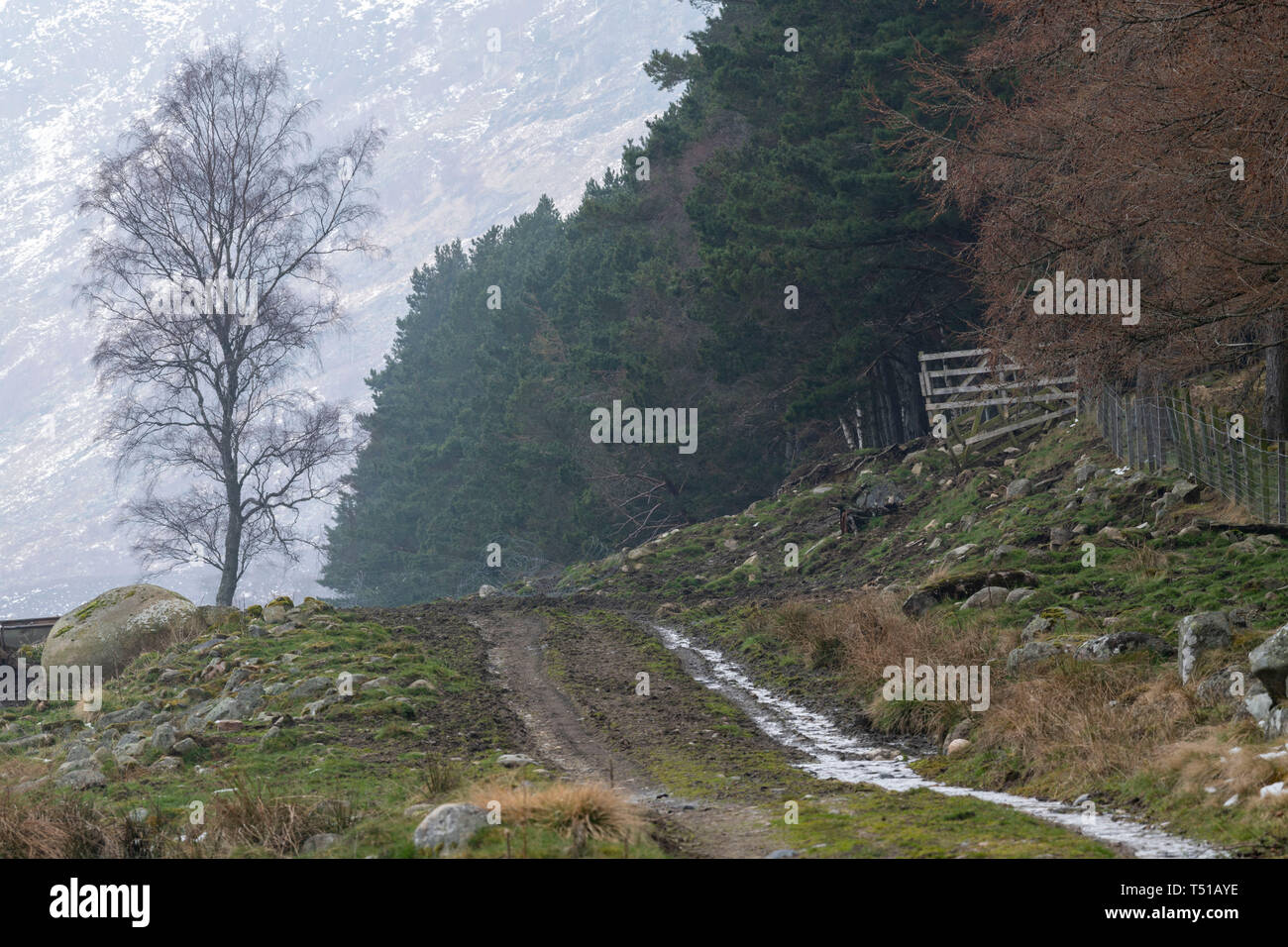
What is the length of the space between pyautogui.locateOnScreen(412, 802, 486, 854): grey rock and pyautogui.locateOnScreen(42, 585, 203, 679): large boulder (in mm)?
15139

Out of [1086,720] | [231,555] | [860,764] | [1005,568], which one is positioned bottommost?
[860,764]

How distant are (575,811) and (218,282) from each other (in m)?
24.7

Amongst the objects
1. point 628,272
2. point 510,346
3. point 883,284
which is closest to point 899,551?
point 883,284

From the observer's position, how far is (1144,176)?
1260 cm

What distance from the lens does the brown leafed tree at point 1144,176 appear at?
34.8ft

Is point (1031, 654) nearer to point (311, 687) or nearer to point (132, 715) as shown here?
point (311, 687)

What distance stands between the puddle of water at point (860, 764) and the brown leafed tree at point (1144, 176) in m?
5.24

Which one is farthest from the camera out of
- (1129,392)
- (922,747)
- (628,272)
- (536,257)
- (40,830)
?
(536,257)

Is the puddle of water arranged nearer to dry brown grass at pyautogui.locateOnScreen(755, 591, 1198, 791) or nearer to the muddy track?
dry brown grass at pyautogui.locateOnScreen(755, 591, 1198, 791)

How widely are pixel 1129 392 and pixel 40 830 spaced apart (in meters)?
21.0

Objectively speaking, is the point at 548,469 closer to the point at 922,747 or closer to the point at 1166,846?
the point at 922,747

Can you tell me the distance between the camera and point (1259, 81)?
10.2m

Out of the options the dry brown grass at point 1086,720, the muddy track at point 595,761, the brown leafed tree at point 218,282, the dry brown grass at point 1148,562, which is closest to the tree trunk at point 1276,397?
the dry brown grass at point 1148,562

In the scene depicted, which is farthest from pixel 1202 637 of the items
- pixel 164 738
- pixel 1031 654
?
pixel 164 738
